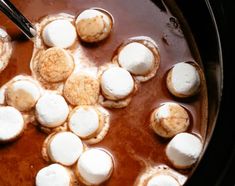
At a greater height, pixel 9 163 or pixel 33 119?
pixel 33 119

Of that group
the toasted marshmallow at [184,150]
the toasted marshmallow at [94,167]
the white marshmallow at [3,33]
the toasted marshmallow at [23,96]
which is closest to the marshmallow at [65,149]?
the toasted marshmallow at [94,167]

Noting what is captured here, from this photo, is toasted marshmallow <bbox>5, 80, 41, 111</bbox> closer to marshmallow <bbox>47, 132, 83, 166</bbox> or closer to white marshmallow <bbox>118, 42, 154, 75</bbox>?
marshmallow <bbox>47, 132, 83, 166</bbox>

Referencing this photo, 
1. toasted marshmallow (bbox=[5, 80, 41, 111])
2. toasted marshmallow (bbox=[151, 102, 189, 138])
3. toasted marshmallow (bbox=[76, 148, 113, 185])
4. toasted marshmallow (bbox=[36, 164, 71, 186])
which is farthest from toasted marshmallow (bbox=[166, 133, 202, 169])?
toasted marshmallow (bbox=[5, 80, 41, 111])

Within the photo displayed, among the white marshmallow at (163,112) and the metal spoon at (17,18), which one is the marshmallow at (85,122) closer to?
the white marshmallow at (163,112)

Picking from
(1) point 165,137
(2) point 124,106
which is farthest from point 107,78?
(1) point 165,137

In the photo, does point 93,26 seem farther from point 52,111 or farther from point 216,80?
point 216,80

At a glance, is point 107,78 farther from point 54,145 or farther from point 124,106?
point 54,145

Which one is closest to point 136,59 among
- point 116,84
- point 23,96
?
point 116,84

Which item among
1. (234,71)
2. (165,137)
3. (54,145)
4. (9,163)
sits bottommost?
(9,163)
